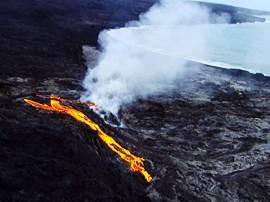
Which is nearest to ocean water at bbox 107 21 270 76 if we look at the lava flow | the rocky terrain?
the rocky terrain

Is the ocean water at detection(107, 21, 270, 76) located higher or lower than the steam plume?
lower

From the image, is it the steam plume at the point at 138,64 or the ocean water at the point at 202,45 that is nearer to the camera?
the steam plume at the point at 138,64

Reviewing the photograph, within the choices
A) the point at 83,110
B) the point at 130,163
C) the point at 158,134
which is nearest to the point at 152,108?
the point at 158,134

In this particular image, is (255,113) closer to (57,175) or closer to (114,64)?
(114,64)

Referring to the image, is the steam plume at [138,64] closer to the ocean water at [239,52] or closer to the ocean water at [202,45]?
the ocean water at [202,45]

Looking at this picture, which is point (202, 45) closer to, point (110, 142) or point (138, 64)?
point (138, 64)

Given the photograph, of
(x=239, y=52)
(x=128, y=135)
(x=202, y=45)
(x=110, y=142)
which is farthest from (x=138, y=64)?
(x=202, y=45)

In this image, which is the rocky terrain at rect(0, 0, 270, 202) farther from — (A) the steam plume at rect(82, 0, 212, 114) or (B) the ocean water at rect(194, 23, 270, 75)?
(B) the ocean water at rect(194, 23, 270, 75)

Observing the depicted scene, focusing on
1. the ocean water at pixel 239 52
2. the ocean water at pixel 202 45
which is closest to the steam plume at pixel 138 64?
the ocean water at pixel 202 45
